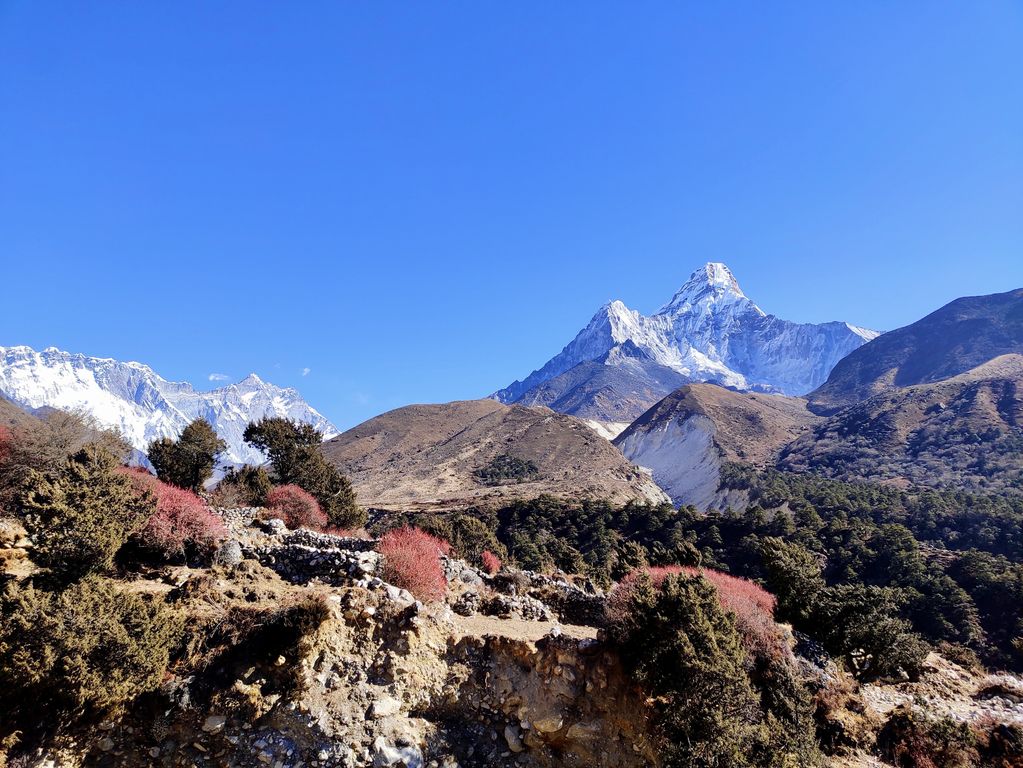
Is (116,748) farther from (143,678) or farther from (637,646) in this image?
(637,646)

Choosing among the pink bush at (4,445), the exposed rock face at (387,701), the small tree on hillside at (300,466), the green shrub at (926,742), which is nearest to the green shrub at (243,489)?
the small tree on hillside at (300,466)

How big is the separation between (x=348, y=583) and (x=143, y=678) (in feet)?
17.1

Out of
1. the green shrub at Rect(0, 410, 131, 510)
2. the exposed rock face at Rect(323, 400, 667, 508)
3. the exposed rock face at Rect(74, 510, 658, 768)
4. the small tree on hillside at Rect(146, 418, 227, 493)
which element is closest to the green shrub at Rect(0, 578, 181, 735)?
the exposed rock face at Rect(74, 510, 658, 768)

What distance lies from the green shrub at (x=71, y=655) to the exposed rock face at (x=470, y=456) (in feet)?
192

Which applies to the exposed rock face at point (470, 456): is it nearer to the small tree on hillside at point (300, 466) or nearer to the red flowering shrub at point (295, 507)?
the small tree on hillside at point (300, 466)

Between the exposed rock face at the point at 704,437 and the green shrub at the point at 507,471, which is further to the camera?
the exposed rock face at the point at 704,437

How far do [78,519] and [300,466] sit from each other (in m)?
17.6

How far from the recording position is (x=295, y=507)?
22500 mm

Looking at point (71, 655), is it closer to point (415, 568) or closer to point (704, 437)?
point (415, 568)

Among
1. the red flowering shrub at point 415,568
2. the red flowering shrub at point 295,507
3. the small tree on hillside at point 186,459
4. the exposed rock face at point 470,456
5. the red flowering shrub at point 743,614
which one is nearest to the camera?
the red flowering shrub at point 743,614

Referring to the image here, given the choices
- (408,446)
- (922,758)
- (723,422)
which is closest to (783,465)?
(723,422)

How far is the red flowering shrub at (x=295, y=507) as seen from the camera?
2195 centimetres

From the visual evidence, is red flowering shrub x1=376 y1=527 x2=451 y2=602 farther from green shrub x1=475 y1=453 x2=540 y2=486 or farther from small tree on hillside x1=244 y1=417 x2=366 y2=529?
green shrub x1=475 y1=453 x2=540 y2=486

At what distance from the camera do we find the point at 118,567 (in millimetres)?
13406
